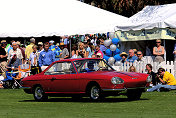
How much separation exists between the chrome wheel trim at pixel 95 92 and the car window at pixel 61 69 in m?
0.95

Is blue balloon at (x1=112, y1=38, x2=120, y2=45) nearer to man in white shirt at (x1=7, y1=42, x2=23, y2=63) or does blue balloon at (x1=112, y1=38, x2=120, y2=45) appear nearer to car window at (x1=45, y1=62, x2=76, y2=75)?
man in white shirt at (x1=7, y1=42, x2=23, y2=63)

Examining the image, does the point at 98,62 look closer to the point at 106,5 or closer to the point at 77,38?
the point at 77,38

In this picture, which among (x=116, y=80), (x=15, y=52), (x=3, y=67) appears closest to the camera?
(x=116, y=80)

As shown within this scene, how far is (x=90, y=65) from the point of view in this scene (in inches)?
618

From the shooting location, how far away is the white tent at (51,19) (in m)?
28.3

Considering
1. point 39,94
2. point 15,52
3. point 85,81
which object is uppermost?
point 15,52

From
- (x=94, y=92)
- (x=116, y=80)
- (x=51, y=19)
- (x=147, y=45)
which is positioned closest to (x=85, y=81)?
(x=94, y=92)

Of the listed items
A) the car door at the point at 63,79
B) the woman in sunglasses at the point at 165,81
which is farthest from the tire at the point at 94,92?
the woman in sunglasses at the point at 165,81

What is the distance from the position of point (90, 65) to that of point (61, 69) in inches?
36.9

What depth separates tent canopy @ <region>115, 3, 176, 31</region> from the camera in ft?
72.5

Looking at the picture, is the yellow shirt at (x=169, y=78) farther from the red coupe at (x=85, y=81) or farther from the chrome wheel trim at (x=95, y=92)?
the chrome wheel trim at (x=95, y=92)

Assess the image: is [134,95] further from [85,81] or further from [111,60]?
[111,60]

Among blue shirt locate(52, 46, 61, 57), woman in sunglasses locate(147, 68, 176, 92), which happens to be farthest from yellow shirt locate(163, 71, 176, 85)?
blue shirt locate(52, 46, 61, 57)

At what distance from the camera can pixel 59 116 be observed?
11039 millimetres
